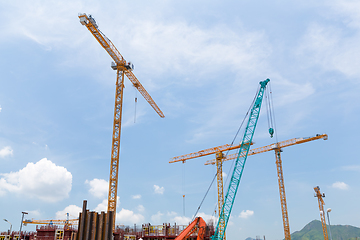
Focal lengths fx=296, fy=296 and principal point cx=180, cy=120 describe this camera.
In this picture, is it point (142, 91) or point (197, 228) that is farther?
point (142, 91)

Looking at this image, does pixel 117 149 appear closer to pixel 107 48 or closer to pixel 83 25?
pixel 107 48

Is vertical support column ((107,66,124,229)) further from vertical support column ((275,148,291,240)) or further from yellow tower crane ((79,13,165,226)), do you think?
vertical support column ((275,148,291,240))

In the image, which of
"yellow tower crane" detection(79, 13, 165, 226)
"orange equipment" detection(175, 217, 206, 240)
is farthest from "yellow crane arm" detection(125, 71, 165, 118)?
"orange equipment" detection(175, 217, 206, 240)

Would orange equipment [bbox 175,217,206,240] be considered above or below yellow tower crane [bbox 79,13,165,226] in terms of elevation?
below

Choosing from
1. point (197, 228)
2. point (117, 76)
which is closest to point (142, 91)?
point (117, 76)

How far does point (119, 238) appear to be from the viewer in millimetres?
58250

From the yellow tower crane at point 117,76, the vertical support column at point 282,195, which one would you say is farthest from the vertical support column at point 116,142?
the vertical support column at point 282,195

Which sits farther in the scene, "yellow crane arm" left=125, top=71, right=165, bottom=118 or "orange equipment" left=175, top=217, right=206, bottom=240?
"yellow crane arm" left=125, top=71, right=165, bottom=118

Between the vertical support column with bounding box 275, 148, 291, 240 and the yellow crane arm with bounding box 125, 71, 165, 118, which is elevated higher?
the yellow crane arm with bounding box 125, 71, 165, 118

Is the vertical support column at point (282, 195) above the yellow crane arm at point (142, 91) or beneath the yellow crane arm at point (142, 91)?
beneath

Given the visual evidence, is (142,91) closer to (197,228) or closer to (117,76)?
(117,76)

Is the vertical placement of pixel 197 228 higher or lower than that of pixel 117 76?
lower

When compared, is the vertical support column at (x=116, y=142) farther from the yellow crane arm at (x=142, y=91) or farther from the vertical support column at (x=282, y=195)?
the vertical support column at (x=282, y=195)

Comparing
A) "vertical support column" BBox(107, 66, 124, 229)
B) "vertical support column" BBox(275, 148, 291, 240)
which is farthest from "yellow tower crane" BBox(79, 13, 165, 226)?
"vertical support column" BBox(275, 148, 291, 240)
